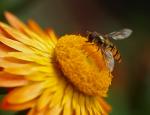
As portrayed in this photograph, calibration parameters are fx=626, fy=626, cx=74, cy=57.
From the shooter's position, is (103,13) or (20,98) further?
(103,13)

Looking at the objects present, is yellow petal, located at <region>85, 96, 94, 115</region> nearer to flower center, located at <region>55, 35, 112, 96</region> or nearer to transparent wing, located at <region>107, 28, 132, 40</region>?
flower center, located at <region>55, 35, 112, 96</region>

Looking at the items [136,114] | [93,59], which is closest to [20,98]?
[93,59]

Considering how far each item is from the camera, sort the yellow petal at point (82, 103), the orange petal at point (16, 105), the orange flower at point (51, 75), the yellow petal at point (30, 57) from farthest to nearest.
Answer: the yellow petal at point (82, 103) < the yellow petal at point (30, 57) < the orange flower at point (51, 75) < the orange petal at point (16, 105)

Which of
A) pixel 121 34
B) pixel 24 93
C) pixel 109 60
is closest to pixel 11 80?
pixel 24 93

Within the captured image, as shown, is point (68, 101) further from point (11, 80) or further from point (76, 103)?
point (11, 80)

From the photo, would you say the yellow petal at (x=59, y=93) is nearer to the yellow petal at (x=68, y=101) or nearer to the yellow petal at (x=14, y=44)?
the yellow petal at (x=68, y=101)

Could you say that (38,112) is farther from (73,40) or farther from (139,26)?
(139,26)

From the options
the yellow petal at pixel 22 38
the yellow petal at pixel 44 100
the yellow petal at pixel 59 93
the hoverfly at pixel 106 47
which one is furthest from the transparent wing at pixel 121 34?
the yellow petal at pixel 44 100

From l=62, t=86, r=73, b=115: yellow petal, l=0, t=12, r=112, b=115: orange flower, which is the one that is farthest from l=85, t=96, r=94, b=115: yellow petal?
l=62, t=86, r=73, b=115: yellow petal
